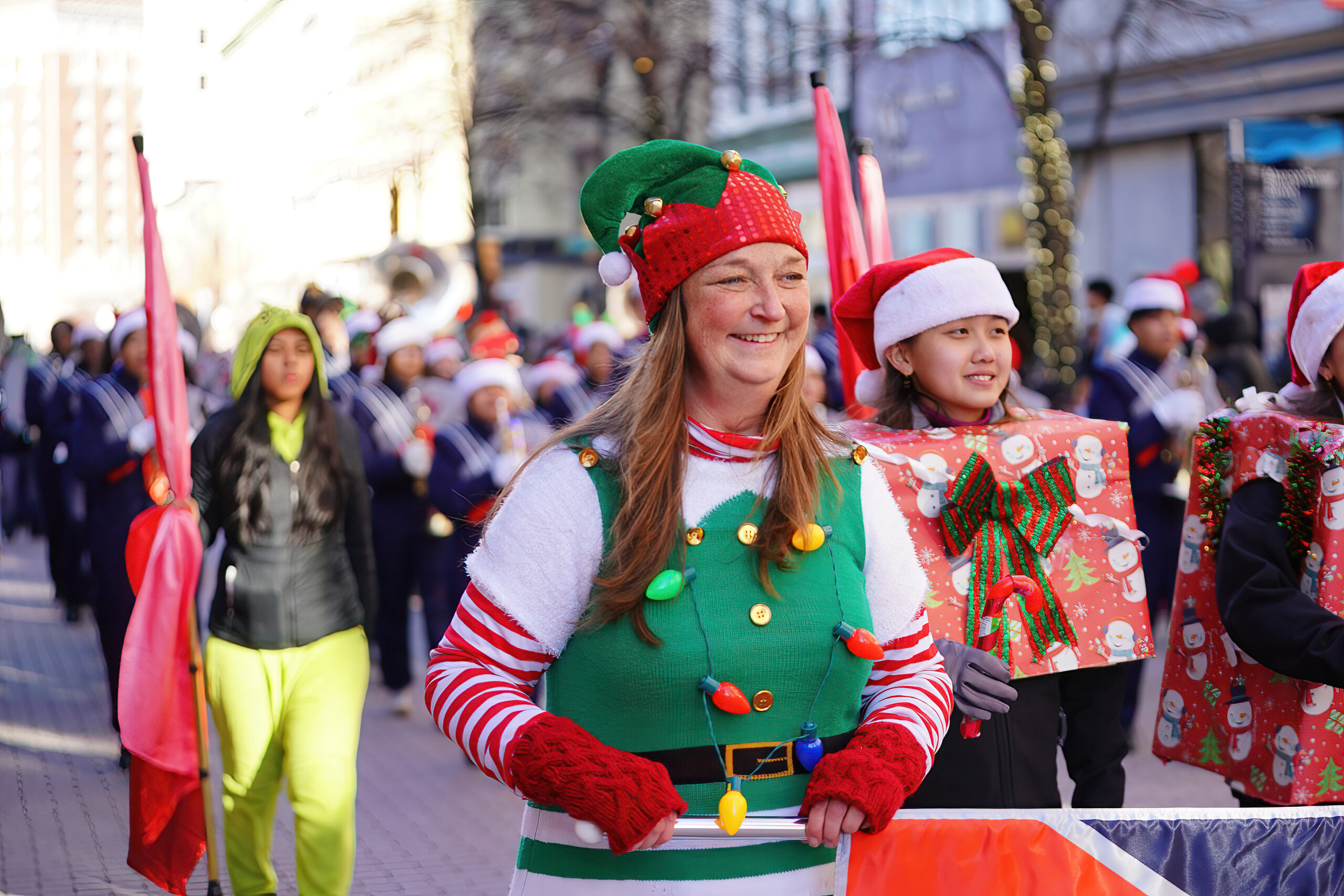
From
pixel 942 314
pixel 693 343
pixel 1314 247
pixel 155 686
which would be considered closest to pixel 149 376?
pixel 155 686

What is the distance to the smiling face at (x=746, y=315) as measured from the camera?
7.63 ft

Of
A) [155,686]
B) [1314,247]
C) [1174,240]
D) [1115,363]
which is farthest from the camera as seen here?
[1174,240]

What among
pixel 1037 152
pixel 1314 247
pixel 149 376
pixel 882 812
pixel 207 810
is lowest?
pixel 207 810

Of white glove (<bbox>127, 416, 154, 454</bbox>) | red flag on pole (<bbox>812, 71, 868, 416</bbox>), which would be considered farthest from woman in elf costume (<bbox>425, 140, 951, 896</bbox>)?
white glove (<bbox>127, 416, 154, 454</bbox>)

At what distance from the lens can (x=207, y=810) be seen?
4879 millimetres

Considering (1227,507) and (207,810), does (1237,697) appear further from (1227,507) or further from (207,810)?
(207,810)

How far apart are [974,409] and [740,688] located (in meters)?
1.70

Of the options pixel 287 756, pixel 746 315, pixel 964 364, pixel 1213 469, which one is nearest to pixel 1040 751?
pixel 1213 469

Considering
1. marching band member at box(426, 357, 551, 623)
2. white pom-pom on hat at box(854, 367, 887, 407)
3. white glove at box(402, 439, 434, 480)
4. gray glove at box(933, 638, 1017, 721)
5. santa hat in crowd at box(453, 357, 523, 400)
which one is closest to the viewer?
gray glove at box(933, 638, 1017, 721)

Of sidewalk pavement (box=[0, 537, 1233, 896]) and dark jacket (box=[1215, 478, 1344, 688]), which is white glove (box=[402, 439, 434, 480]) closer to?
sidewalk pavement (box=[0, 537, 1233, 896])

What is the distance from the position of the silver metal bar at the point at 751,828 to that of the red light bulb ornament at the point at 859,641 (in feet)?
0.89

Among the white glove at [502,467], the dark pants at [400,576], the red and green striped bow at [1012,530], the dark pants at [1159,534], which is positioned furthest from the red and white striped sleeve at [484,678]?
the dark pants at [400,576]

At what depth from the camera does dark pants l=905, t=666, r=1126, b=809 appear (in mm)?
3461

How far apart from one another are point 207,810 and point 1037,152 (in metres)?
11.6
